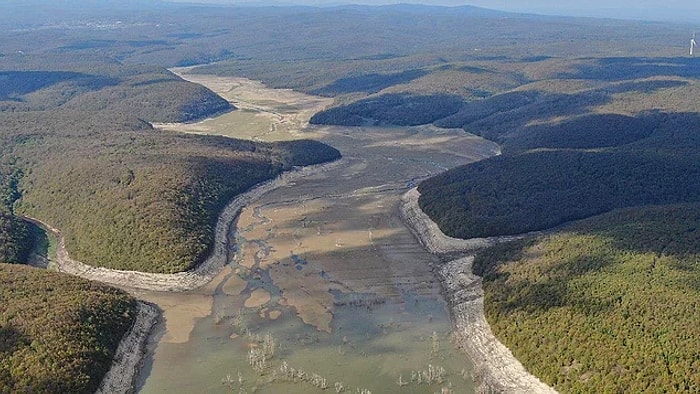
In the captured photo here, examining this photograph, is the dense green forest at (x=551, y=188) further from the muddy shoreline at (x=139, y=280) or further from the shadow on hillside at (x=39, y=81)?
the shadow on hillside at (x=39, y=81)

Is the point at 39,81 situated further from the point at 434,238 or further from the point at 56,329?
the point at 56,329

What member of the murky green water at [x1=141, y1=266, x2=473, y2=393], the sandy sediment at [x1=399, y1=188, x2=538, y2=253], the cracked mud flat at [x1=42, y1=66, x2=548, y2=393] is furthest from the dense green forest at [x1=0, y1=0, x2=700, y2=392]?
the murky green water at [x1=141, y1=266, x2=473, y2=393]

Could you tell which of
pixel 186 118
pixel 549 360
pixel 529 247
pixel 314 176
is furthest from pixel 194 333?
pixel 186 118

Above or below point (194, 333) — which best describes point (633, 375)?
above

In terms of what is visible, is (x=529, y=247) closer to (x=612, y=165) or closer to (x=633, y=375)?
(x=633, y=375)

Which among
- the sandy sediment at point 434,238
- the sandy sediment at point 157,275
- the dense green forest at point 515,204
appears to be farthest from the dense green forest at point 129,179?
the sandy sediment at point 434,238

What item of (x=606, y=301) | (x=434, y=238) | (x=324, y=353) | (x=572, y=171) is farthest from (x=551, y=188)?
(x=324, y=353)
